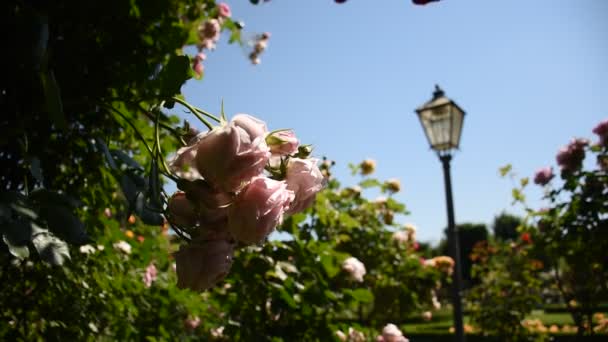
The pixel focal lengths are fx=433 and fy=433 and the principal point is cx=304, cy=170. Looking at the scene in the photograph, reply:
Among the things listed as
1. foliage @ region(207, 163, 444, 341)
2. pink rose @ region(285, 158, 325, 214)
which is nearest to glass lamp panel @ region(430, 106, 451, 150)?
foliage @ region(207, 163, 444, 341)

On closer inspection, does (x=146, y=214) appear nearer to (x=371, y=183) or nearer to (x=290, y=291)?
(x=290, y=291)

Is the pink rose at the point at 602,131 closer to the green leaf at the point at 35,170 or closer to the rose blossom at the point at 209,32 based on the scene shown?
the rose blossom at the point at 209,32

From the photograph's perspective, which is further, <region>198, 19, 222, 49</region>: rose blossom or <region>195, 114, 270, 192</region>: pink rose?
<region>198, 19, 222, 49</region>: rose blossom

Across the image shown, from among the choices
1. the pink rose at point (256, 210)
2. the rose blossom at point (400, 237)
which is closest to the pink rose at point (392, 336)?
the pink rose at point (256, 210)

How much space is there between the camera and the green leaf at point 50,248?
2.33ft

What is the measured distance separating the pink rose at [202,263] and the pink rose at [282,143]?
148 mm

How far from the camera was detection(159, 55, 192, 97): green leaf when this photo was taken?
666mm

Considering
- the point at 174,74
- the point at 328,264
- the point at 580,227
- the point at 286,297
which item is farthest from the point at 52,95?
the point at 580,227

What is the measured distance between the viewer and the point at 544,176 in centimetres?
448

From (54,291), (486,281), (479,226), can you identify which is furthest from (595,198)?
(479,226)

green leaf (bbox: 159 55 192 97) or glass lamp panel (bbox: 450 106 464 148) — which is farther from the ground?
glass lamp panel (bbox: 450 106 464 148)

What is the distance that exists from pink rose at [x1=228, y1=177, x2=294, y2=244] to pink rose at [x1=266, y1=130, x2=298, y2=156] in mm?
77

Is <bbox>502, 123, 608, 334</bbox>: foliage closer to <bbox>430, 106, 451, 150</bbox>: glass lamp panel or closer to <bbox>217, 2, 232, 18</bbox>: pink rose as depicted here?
<bbox>430, 106, 451, 150</bbox>: glass lamp panel

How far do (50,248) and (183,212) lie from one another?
302 millimetres
